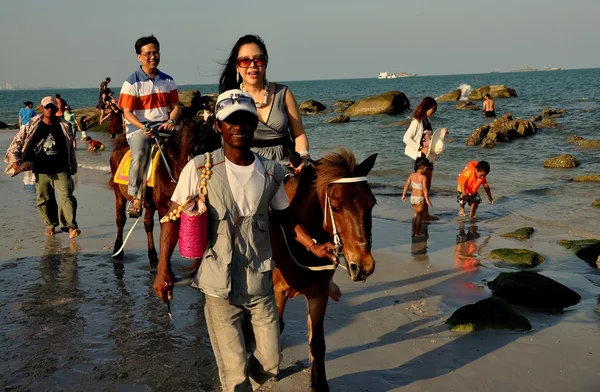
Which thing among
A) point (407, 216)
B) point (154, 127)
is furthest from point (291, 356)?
point (407, 216)

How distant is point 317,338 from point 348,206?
1.17m

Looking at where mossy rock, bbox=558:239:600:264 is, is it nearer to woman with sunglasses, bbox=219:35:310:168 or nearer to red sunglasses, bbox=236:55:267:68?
woman with sunglasses, bbox=219:35:310:168

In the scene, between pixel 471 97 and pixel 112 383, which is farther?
pixel 471 97

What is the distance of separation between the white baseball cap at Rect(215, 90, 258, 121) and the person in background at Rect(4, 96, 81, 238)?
6.75 metres

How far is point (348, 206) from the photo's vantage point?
4.32 m

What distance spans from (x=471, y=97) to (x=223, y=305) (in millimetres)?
64489

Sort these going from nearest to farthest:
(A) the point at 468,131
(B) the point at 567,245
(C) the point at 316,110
→ (B) the point at 567,245 → (A) the point at 468,131 → (C) the point at 316,110

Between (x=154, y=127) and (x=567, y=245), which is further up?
(x=154, y=127)

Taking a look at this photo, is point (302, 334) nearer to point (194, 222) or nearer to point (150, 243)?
point (194, 222)

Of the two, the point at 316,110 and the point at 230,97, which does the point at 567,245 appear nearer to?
the point at 230,97

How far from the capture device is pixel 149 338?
6.14 metres

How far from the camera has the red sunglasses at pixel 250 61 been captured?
195 inches

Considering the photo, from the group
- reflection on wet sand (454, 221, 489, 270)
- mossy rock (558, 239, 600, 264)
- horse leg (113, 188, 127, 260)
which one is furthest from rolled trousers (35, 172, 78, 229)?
mossy rock (558, 239, 600, 264)

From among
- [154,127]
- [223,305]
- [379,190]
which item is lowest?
[379,190]
